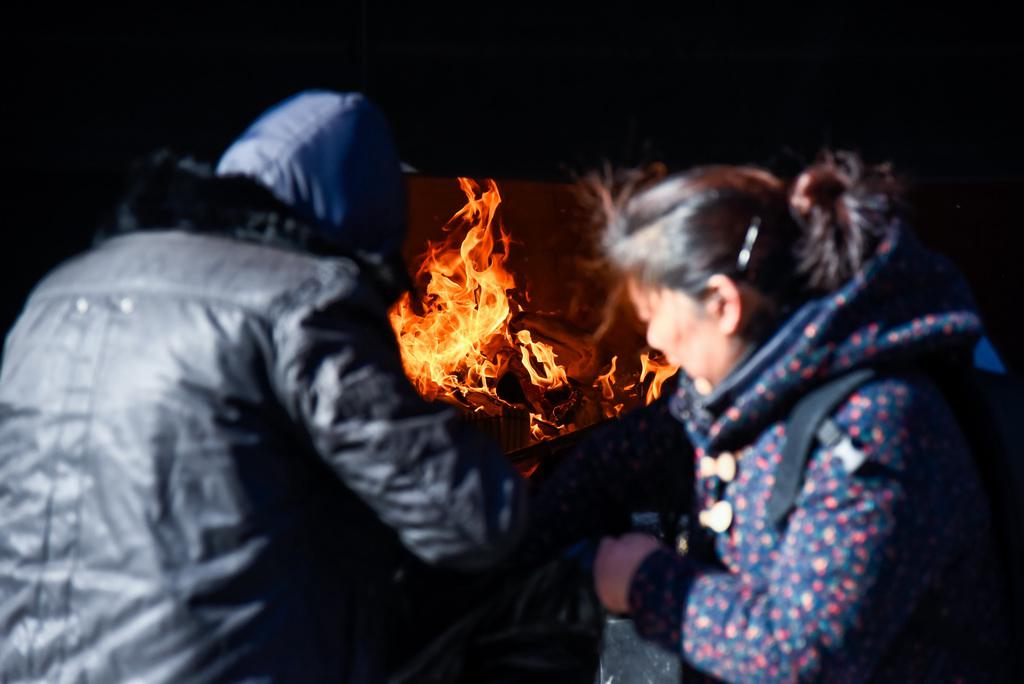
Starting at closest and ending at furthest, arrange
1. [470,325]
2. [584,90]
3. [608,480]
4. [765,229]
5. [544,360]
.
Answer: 1. [765,229]
2. [608,480]
3. [584,90]
4. [470,325]
5. [544,360]

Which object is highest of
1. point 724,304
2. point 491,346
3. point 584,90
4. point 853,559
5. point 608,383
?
point 584,90

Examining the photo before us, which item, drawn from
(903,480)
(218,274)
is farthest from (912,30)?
(218,274)

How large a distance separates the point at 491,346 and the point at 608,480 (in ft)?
8.77

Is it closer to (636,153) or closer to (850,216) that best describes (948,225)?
(636,153)

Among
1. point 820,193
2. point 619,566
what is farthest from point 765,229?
point 619,566

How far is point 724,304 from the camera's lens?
1.81 metres

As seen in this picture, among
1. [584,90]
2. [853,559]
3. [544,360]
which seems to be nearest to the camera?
[853,559]

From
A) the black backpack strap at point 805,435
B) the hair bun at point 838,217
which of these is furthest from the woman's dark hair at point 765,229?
the black backpack strap at point 805,435

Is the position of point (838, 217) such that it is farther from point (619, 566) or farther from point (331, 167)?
point (331, 167)

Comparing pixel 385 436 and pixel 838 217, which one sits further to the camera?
pixel 838 217

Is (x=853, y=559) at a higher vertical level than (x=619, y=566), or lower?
higher

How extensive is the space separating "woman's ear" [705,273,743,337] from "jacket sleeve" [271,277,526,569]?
1.35 ft

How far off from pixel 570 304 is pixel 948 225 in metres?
1.57

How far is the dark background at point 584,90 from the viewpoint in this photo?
111 inches
